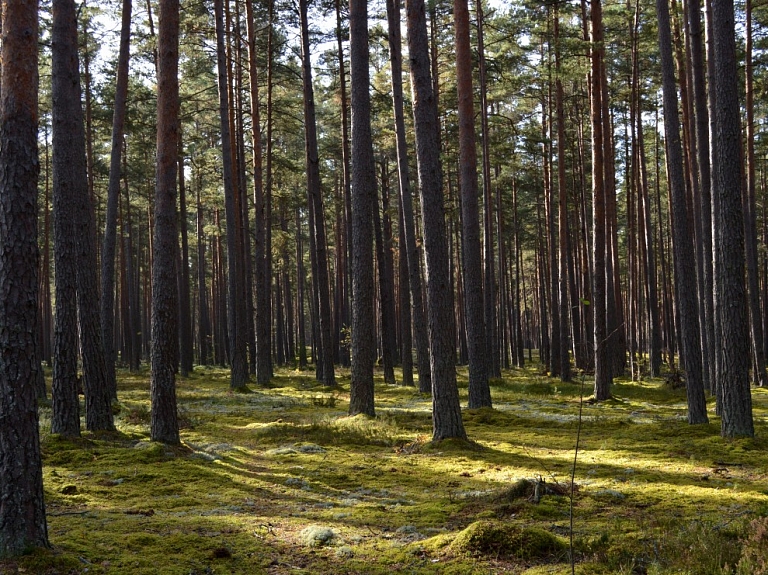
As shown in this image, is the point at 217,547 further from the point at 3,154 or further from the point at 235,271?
the point at 235,271

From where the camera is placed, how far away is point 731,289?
32.8ft

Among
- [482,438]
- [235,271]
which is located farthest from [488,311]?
[482,438]

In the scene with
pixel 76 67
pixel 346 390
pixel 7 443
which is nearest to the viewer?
pixel 7 443

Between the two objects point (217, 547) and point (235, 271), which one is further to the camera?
point (235, 271)

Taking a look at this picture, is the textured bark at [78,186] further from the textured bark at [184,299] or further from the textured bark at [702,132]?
the textured bark at [184,299]

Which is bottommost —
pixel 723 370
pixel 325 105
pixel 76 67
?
pixel 723 370

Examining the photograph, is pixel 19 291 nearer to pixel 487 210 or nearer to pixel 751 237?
pixel 487 210

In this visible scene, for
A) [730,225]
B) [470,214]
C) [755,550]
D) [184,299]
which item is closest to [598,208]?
[470,214]

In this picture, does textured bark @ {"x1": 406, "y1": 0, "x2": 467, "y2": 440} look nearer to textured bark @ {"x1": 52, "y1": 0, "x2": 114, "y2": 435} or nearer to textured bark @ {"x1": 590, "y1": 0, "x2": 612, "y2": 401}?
textured bark @ {"x1": 52, "y1": 0, "x2": 114, "y2": 435}

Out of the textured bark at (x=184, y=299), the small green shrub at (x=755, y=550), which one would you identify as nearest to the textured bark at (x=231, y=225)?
the textured bark at (x=184, y=299)

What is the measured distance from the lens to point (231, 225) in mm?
20703

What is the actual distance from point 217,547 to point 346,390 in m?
15.8

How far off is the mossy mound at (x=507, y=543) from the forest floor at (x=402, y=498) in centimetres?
1

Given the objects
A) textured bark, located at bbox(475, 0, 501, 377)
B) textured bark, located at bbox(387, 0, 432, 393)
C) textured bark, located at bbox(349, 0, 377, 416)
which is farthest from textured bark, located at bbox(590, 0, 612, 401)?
textured bark, located at bbox(349, 0, 377, 416)
